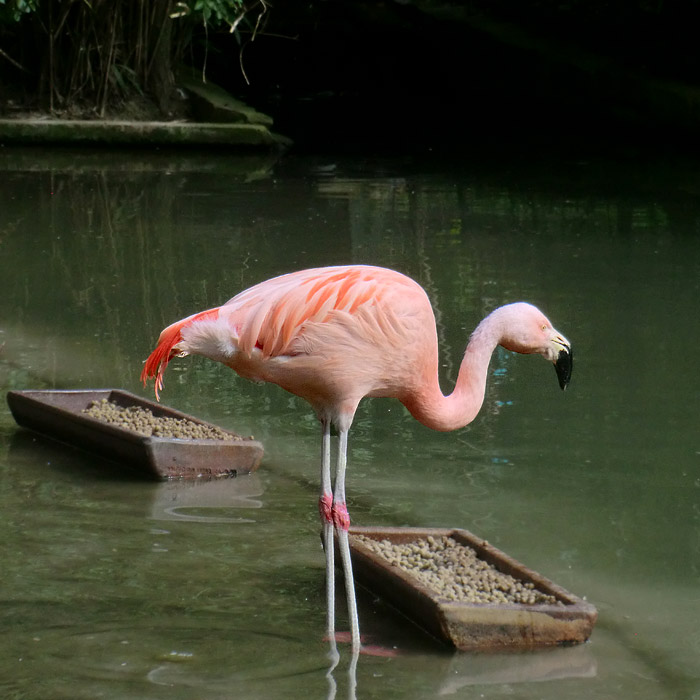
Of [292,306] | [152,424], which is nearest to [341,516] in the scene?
[292,306]

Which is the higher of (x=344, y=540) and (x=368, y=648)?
(x=344, y=540)

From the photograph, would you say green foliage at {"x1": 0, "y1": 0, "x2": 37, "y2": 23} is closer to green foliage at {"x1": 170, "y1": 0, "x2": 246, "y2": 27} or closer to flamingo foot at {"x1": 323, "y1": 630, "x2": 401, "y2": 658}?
green foliage at {"x1": 170, "y1": 0, "x2": 246, "y2": 27}

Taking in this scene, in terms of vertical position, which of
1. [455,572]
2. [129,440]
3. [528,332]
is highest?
[528,332]

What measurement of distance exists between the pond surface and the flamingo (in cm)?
44

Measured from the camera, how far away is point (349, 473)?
5.00 metres

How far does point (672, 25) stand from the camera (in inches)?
647

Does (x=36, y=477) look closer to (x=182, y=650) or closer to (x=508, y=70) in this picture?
(x=182, y=650)

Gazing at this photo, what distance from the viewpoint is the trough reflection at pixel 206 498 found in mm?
4516

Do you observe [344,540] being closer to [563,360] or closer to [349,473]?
[563,360]

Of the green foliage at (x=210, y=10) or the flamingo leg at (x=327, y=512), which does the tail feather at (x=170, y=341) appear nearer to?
the flamingo leg at (x=327, y=512)

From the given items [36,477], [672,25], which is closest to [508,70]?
[672,25]

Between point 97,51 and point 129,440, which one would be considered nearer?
point 129,440

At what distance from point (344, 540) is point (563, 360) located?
97 cm

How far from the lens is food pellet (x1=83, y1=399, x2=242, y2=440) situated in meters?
4.90
